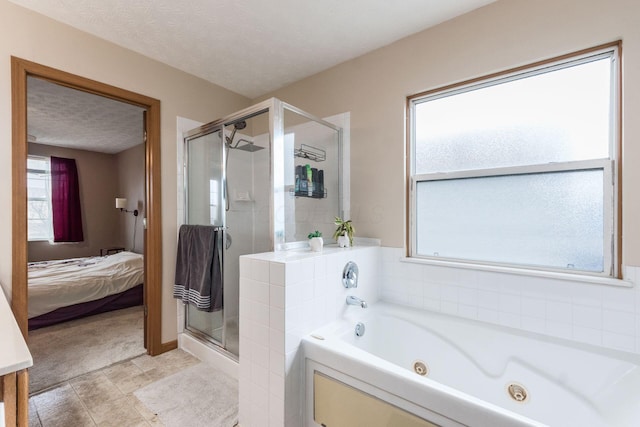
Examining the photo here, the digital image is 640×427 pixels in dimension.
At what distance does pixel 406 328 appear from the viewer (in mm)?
1792

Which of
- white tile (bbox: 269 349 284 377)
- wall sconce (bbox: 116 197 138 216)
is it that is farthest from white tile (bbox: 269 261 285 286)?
wall sconce (bbox: 116 197 138 216)

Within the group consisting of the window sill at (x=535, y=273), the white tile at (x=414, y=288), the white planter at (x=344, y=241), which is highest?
the white planter at (x=344, y=241)

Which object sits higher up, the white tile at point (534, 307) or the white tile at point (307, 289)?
the white tile at point (307, 289)

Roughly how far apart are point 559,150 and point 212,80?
2.81m

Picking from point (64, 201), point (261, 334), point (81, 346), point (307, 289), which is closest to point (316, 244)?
point (307, 289)

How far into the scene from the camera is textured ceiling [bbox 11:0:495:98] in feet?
5.60

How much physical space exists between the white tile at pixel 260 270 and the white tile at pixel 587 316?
162 centimetres

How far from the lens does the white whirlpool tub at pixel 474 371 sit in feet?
3.47

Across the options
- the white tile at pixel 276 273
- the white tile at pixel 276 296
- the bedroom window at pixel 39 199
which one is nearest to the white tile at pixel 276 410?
the white tile at pixel 276 296

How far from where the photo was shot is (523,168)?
64.4 inches

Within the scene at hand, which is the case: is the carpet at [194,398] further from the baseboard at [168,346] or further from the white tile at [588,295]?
the white tile at [588,295]

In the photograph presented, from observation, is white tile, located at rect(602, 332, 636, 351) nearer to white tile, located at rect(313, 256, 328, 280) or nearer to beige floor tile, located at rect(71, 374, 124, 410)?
white tile, located at rect(313, 256, 328, 280)

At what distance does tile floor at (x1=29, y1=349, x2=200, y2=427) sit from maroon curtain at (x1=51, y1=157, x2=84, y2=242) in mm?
3780

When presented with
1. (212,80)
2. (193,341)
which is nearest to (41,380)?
(193,341)
